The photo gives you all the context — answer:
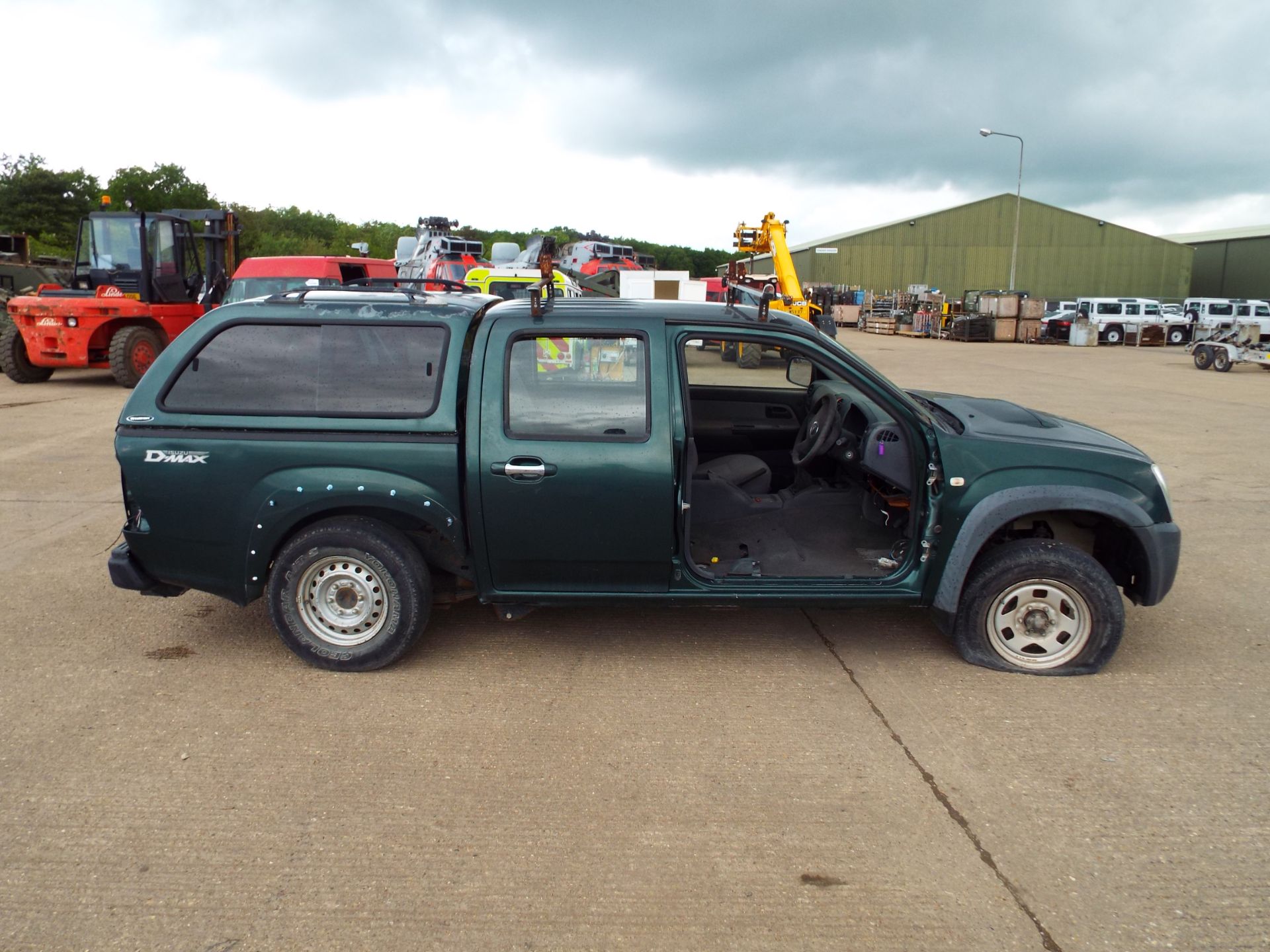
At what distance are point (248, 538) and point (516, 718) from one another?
1.53 metres

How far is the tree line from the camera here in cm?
4788

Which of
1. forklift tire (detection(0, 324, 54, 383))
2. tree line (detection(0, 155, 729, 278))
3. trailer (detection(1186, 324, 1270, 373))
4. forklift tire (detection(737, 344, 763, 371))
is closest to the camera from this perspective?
forklift tire (detection(737, 344, 763, 371))

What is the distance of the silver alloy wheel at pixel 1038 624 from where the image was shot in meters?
4.27

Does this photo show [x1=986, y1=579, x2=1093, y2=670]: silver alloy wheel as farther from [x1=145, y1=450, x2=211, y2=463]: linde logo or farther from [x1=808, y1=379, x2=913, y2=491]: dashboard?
[x1=145, y1=450, x2=211, y2=463]: linde logo

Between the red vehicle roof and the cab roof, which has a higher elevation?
the red vehicle roof

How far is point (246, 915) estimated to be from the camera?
2697mm

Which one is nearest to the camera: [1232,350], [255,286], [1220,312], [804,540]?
[804,540]

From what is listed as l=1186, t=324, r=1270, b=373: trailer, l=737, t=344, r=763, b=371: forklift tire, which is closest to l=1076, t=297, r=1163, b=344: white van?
l=1186, t=324, r=1270, b=373: trailer

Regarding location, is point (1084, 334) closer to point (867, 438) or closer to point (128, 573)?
point (867, 438)

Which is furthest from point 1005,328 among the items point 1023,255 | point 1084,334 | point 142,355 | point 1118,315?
point 142,355

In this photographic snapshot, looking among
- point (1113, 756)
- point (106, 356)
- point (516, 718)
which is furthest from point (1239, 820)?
point (106, 356)

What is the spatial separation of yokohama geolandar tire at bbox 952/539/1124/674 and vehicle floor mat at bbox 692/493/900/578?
0.47 metres

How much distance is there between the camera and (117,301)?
48.1 ft

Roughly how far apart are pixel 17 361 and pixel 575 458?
15358 millimetres
